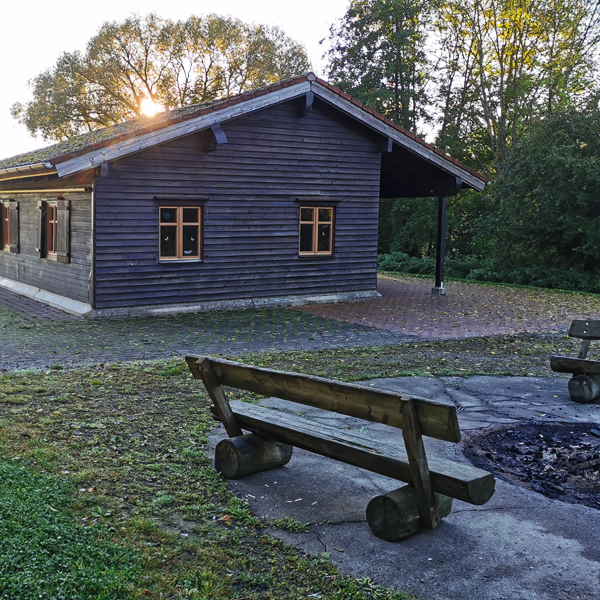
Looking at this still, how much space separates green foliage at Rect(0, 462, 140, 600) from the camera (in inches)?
127

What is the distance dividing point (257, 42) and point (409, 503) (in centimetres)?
4312

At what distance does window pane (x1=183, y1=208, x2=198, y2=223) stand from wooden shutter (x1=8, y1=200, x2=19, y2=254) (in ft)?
20.8

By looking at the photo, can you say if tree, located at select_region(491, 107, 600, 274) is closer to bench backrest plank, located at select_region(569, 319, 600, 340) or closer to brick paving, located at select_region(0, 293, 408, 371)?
brick paving, located at select_region(0, 293, 408, 371)

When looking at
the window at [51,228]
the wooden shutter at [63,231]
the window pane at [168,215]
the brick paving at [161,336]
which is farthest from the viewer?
the window at [51,228]

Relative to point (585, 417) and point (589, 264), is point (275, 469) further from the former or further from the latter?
point (589, 264)

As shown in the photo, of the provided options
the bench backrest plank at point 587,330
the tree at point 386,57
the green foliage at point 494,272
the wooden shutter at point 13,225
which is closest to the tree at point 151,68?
the tree at point 386,57

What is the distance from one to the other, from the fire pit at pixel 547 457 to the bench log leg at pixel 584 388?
37.3 inches

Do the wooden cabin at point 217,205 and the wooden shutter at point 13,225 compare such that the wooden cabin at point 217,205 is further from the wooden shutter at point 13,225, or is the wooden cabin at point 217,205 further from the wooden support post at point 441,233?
the wooden support post at point 441,233

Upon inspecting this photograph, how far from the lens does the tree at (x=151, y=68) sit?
42469 mm

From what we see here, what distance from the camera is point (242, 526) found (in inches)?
166

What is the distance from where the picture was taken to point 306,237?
55.8 feet

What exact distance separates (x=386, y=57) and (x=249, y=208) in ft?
67.6

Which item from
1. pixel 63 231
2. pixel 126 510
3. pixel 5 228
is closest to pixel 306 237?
pixel 63 231

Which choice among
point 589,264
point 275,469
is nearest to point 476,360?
point 275,469
